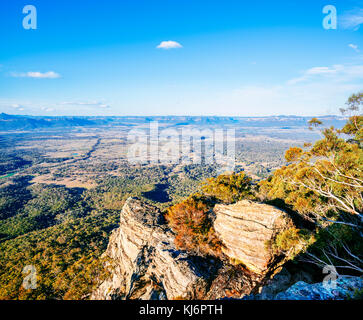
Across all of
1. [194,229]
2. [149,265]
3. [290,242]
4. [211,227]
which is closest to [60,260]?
[149,265]

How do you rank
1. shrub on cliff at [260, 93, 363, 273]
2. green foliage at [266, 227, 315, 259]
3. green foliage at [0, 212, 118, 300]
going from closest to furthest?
1. shrub on cliff at [260, 93, 363, 273]
2. green foliage at [266, 227, 315, 259]
3. green foliage at [0, 212, 118, 300]

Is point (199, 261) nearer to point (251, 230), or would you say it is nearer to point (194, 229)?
point (194, 229)

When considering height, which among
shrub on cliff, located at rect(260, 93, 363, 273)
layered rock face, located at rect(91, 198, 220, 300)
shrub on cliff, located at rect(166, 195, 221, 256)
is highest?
shrub on cliff, located at rect(260, 93, 363, 273)

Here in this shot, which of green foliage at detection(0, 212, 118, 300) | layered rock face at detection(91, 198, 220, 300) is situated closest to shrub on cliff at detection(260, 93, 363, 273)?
layered rock face at detection(91, 198, 220, 300)

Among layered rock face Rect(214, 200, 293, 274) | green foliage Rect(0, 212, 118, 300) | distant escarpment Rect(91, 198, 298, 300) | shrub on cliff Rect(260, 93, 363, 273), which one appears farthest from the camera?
green foliage Rect(0, 212, 118, 300)

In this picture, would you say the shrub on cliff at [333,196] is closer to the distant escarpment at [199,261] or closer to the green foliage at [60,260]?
the distant escarpment at [199,261]

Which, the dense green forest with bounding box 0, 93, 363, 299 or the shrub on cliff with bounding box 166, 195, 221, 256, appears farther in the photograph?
the shrub on cliff with bounding box 166, 195, 221, 256

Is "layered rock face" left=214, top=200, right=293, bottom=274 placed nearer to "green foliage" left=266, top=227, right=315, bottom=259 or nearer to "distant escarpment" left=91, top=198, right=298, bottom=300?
"distant escarpment" left=91, top=198, right=298, bottom=300
